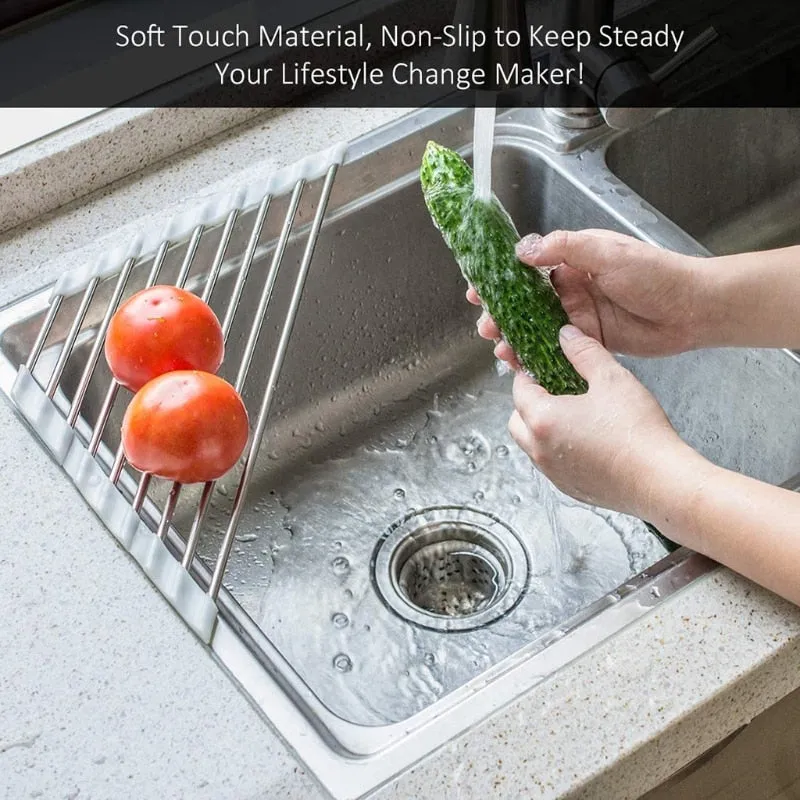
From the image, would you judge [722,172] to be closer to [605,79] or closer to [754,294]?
[605,79]

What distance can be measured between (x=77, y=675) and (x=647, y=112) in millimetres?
802

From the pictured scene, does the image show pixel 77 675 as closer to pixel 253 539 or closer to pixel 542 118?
pixel 253 539

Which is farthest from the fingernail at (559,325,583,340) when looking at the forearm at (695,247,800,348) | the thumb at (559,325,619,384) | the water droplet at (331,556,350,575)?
the water droplet at (331,556,350,575)

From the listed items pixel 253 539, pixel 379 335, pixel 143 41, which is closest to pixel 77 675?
pixel 253 539

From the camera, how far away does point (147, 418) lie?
2.89 ft

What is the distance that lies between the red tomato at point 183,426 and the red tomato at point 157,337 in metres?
0.03

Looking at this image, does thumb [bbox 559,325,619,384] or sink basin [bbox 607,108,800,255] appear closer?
thumb [bbox 559,325,619,384]

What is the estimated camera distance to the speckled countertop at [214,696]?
749mm

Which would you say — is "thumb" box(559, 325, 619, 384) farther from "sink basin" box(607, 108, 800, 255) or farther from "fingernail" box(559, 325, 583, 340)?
"sink basin" box(607, 108, 800, 255)

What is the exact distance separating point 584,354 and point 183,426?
31 cm

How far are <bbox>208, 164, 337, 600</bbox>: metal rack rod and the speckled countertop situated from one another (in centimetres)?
5

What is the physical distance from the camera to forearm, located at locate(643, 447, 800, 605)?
2.59 ft

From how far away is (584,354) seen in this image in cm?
92

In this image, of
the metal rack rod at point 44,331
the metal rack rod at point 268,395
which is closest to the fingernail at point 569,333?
the metal rack rod at point 268,395
